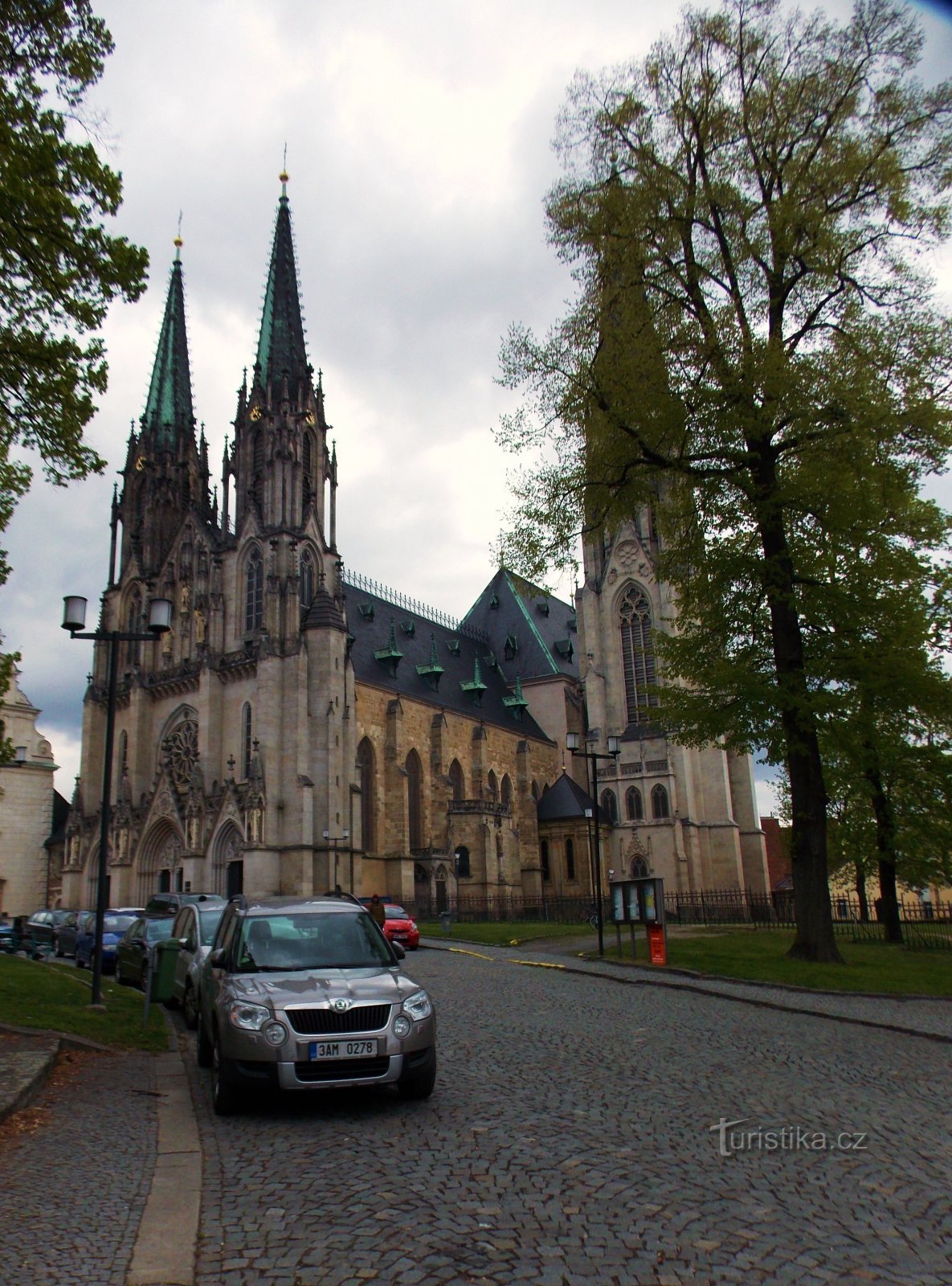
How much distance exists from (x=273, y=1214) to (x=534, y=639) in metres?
63.5

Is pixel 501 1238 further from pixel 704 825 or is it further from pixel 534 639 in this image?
pixel 534 639

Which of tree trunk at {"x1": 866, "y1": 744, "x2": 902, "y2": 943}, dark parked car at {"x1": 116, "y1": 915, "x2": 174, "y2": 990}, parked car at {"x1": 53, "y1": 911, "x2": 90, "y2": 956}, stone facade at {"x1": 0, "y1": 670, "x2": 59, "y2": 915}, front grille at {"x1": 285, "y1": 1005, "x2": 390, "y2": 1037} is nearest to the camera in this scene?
front grille at {"x1": 285, "y1": 1005, "x2": 390, "y2": 1037}

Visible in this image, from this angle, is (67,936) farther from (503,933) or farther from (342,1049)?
(342,1049)

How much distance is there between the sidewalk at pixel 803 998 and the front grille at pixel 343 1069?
717 cm

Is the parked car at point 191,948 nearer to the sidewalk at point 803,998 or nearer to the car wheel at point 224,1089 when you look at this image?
the car wheel at point 224,1089

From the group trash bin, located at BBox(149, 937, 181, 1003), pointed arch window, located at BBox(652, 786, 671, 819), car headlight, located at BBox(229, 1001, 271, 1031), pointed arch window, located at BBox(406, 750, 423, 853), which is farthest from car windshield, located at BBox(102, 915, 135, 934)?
pointed arch window, located at BBox(652, 786, 671, 819)

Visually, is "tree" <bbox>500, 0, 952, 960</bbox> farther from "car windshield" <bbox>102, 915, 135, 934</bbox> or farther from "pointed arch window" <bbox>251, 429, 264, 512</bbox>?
"pointed arch window" <bbox>251, 429, 264, 512</bbox>

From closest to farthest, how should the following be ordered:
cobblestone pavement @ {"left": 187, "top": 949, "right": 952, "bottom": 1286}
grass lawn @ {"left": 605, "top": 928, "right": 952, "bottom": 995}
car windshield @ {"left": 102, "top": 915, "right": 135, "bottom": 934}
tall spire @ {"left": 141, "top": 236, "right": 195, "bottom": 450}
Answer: cobblestone pavement @ {"left": 187, "top": 949, "right": 952, "bottom": 1286}, grass lawn @ {"left": 605, "top": 928, "right": 952, "bottom": 995}, car windshield @ {"left": 102, "top": 915, "right": 135, "bottom": 934}, tall spire @ {"left": 141, "top": 236, "right": 195, "bottom": 450}

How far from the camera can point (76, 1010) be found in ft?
42.5

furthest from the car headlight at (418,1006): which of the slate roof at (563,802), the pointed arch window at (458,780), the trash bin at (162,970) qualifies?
the slate roof at (563,802)

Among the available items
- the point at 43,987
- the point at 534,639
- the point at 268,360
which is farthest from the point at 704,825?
the point at 43,987

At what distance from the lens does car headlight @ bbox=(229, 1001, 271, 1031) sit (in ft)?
25.2

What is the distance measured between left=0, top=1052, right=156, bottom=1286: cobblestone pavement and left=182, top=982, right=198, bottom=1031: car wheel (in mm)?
4060

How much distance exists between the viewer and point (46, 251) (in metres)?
11.1
